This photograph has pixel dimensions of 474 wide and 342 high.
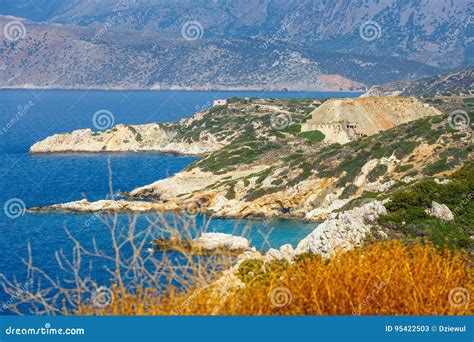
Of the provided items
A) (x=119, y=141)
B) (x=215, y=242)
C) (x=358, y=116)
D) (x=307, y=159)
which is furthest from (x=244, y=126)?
(x=215, y=242)

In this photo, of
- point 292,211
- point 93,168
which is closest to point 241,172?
point 292,211

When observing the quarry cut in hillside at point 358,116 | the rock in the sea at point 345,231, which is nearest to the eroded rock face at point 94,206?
the quarry cut in hillside at point 358,116

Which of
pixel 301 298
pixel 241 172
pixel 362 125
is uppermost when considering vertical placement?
pixel 362 125

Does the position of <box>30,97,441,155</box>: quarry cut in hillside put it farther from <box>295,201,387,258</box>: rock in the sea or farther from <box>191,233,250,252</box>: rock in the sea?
<box>295,201,387,258</box>: rock in the sea

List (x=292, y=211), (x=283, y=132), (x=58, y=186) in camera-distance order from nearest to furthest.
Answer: (x=292, y=211) < (x=58, y=186) < (x=283, y=132)

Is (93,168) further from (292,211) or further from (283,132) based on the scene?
(292,211)

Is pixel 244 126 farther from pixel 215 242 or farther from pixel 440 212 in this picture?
pixel 215 242

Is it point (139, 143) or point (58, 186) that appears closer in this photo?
point (58, 186)

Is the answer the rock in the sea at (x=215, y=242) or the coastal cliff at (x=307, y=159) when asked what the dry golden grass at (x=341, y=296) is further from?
the coastal cliff at (x=307, y=159)
